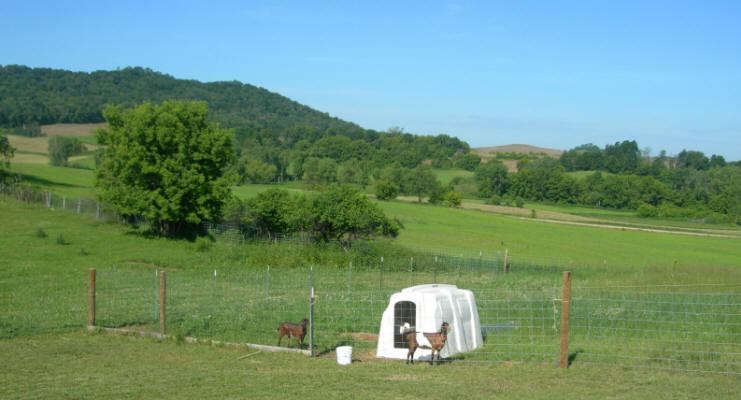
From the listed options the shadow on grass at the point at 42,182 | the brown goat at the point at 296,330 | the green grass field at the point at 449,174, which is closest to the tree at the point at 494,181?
the green grass field at the point at 449,174

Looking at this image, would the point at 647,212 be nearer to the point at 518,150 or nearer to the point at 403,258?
the point at 403,258

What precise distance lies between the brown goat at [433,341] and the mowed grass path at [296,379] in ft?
0.71

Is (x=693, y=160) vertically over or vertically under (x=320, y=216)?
over

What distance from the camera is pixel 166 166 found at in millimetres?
33625

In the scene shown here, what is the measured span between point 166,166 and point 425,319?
2630 centimetres

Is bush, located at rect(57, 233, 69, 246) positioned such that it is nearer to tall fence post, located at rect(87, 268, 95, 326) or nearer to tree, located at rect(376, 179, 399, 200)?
tall fence post, located at rect(87, 268, 95, 326)

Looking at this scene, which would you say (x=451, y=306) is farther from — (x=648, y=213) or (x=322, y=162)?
(x=322, y=162)

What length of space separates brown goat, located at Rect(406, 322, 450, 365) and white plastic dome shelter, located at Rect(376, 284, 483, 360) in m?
0.35

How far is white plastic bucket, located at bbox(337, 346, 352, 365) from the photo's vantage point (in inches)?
404

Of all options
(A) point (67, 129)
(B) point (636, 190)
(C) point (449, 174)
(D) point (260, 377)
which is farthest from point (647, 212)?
(A) point (67, 129)

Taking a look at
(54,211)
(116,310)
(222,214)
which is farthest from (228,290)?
(54,211)

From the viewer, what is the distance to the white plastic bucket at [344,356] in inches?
404

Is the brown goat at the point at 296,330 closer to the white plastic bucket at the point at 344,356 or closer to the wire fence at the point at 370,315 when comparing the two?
the wire fence at the point at 370,315

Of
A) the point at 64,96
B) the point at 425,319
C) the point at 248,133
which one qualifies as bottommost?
the point at 425,319
